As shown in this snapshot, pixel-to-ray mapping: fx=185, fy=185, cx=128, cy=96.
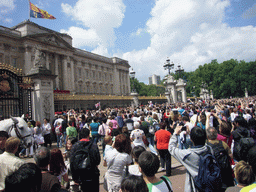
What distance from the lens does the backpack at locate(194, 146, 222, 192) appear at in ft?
9.16

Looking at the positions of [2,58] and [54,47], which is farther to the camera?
[54,47]

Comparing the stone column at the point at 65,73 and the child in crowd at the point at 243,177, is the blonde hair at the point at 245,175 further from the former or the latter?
the stone column at the point at 65,73

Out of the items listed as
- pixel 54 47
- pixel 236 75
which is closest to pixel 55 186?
pixel 54 47

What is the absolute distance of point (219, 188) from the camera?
2.83m

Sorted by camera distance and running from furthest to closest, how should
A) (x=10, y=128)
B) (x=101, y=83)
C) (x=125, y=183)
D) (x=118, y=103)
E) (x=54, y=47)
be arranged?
A: (x=101, y=83)
(x=54, y=47)
(x=118, y=103)
(x=10, y=128)
(x=125, y=183)

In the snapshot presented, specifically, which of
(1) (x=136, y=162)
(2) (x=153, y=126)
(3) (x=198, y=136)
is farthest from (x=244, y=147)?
(2) (x=153, y=126)

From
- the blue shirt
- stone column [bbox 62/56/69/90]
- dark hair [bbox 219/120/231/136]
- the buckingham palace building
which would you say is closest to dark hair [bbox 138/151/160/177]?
dark hair [bbox 219/120/231/136]

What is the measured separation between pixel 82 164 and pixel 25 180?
128cm

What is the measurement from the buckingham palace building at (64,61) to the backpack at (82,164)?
68.0ft

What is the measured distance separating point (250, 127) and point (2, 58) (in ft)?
132

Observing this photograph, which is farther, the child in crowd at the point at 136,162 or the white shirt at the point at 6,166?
the child in crowd at the point at 136,162

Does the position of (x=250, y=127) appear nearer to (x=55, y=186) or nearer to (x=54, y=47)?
(x=55, y=186)

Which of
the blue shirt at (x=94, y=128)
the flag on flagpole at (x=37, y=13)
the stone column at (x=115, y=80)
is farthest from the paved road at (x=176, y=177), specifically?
the stone column at (x=115, y=80)

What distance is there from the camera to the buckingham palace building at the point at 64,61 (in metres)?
36.8
